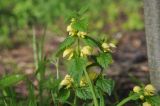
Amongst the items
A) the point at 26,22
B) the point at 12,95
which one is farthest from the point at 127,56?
the point at 12,95

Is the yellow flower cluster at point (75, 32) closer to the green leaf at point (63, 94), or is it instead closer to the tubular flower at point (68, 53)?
the tubular flower at point (68, 53)

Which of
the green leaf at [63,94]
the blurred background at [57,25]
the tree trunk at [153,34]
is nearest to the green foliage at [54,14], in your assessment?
the blurred background at [57,25]

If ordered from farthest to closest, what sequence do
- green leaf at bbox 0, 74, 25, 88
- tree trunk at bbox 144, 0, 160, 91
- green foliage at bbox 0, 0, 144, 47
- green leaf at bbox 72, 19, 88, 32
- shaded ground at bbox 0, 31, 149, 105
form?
green foliage at bbox 0, 0, 144, 47 → shaded ground at bbox 0, 31, 149, 105 → green leaf at bbox 0, 74, 25, 88 → tree trunk at bbox 144, 0, 160, 91 → green leaf at bbox 72, 19, 88, 32

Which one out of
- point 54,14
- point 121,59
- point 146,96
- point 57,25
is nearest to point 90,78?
point 146,96

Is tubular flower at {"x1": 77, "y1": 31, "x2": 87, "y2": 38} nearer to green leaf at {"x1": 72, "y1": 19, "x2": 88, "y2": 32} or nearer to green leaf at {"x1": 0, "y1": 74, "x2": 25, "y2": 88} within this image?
green leaf at {"x1": 72, "y1": 19, "x2": 88, "y2": 32}

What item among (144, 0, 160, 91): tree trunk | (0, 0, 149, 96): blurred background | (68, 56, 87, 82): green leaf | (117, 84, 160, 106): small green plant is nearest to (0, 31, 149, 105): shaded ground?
(0, 0, 149, 96): blurred background

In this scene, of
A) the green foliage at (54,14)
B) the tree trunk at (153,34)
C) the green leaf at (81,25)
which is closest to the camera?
the green leaf at (81,25)

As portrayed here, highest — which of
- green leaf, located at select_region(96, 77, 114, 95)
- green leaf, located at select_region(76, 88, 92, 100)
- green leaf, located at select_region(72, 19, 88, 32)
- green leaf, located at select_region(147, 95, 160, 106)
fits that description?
green leaf, located at select_region(72, 19, 88, 32)
